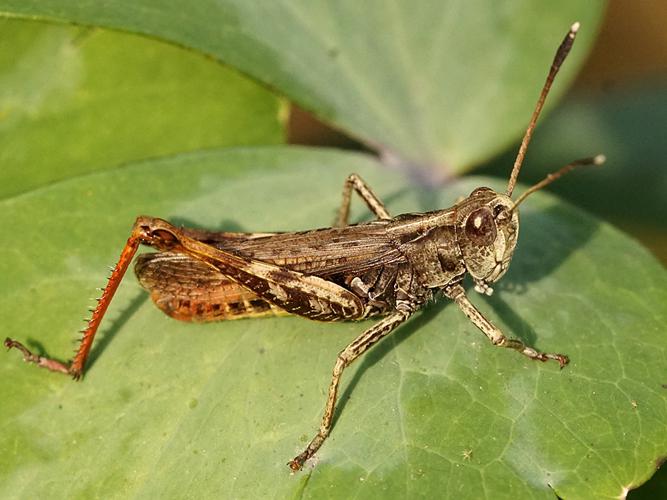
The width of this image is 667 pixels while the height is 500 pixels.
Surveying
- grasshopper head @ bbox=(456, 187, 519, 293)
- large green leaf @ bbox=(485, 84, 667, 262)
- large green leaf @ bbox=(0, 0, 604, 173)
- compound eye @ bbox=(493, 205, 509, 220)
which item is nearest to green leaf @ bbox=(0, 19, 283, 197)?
large green leaf @ bbox=(0, 0, 604, 173)

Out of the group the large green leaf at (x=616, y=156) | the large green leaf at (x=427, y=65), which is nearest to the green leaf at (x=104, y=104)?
the large green leaf at (x=427, y=65)

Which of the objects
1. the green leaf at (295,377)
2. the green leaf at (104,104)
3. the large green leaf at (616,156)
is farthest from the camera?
the large green leaf at (616,156)

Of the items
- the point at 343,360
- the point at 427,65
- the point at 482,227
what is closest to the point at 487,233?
the point at 482,227

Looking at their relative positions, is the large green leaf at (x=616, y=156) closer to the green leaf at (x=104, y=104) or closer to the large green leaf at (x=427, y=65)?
the large green leaf at (x=427, y=65)

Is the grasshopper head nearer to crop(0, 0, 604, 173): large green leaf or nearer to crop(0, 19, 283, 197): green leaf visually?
crop(0, 0, 604, 173): large green leaf

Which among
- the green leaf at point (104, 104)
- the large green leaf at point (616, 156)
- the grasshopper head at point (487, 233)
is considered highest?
the green leaf at point (104, 104)

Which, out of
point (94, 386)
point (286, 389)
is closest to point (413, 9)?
point (286, 389)
